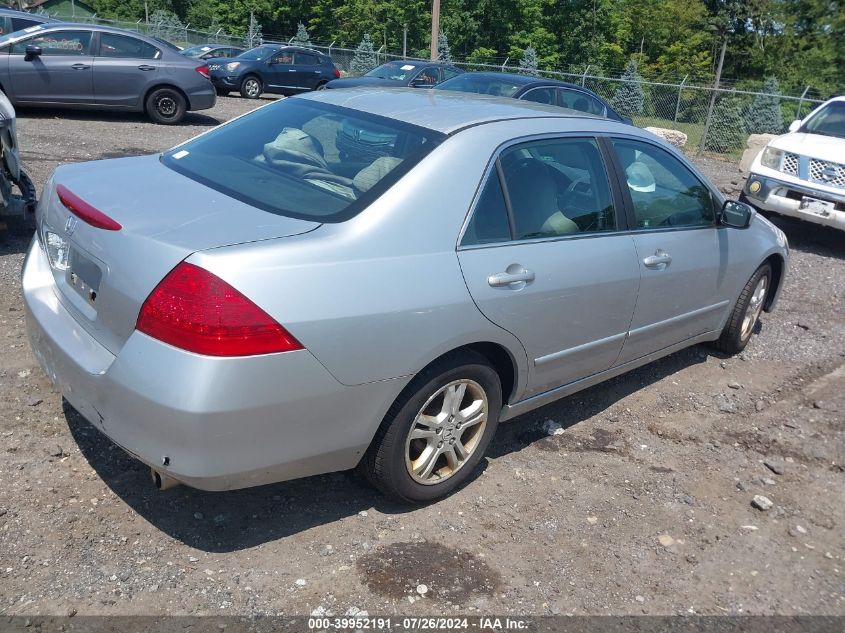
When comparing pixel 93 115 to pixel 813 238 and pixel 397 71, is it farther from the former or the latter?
pixel 813 238

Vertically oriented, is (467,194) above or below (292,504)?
above

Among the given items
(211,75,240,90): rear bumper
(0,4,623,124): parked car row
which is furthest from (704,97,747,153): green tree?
(211,75,240,90): rear bumper

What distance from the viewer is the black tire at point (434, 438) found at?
317cm

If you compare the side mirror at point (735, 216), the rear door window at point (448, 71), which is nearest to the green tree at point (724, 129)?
the rear door window at point (448, 71)

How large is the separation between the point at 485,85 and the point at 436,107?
26.3 feet

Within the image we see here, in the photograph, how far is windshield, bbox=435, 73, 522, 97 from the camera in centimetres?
1136

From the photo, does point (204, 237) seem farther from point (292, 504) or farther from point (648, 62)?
point (648, 62)

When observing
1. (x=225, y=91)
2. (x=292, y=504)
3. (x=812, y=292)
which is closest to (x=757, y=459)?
(x=292, y=504)

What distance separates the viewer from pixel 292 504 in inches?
136

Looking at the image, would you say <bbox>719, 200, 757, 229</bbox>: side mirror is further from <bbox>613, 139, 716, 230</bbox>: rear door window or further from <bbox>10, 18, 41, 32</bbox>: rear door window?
<bbox>10, 18, 41, 32</bbox>: rear door window

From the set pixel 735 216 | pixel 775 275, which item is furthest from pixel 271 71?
pixel 735 216

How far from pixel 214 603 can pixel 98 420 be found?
0.79m

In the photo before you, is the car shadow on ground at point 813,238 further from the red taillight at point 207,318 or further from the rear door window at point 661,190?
the red taillight at point 207,318

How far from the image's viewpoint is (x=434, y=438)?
3402 mm
